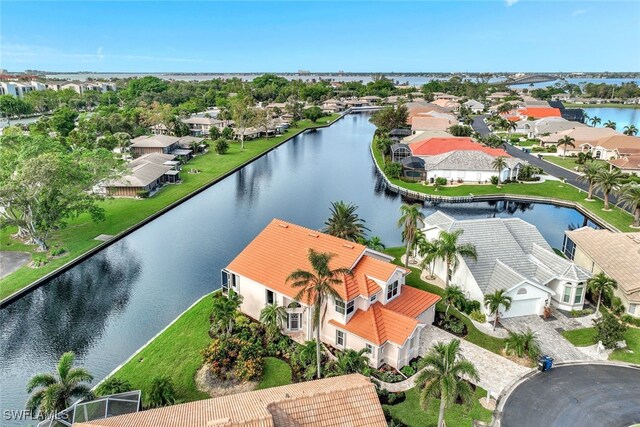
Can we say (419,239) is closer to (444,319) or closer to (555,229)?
(444,319)

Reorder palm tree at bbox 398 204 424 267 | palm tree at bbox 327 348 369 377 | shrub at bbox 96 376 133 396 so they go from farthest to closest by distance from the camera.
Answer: palm tree at bbox 398 204 424 267 < palm tree at bbox 327 348 369 377 < shrub at bbox 96 376 133 396

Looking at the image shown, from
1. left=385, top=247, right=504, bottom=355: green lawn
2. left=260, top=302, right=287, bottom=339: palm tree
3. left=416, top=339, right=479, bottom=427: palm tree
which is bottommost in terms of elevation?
left=385, top=247, right=504, bottom=355: green lawn

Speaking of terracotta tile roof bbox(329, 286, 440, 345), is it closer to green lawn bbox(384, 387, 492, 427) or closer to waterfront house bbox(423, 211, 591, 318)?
green lawn bbox(384, 387, 492, 427)

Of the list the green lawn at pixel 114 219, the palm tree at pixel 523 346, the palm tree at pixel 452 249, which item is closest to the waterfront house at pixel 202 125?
the green lawn at pixel 114 219

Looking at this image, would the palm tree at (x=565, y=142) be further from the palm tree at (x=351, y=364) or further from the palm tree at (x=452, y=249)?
the palm tree at (x=351, y=364)

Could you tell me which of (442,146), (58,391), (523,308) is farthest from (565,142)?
(58,391)

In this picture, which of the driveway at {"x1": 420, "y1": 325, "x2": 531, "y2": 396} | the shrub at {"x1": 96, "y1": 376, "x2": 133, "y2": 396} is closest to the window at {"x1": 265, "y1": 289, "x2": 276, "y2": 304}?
the shrub at {"x1": 96, "y1": 376, "x2": 133, "y2": 396}

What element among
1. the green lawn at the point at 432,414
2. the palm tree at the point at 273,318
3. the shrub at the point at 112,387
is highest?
the palm tree at the point at 273,318
